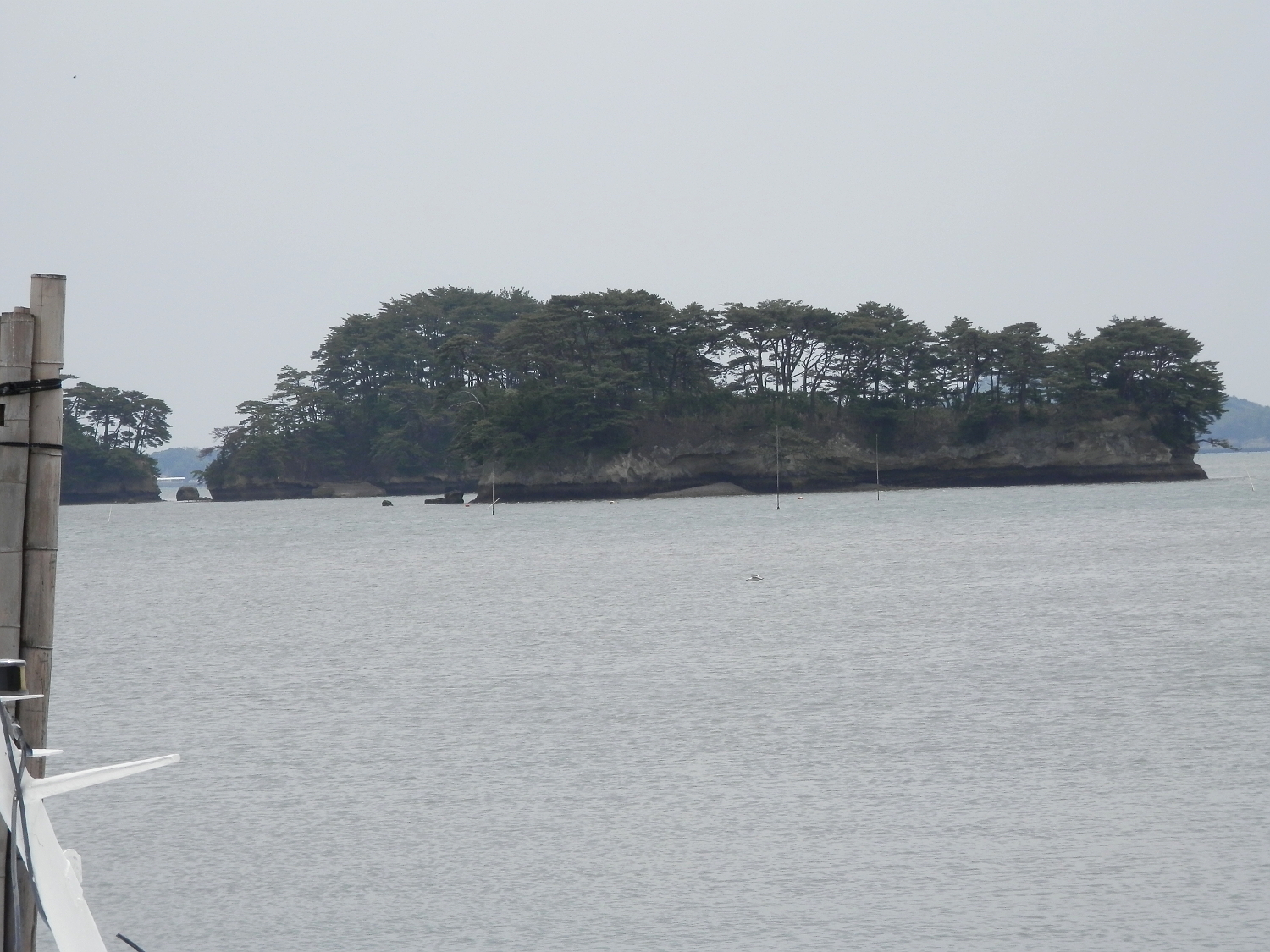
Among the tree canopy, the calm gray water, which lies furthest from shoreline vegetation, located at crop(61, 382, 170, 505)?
the calm gray water

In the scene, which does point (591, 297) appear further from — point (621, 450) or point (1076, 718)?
point (1076, 718)

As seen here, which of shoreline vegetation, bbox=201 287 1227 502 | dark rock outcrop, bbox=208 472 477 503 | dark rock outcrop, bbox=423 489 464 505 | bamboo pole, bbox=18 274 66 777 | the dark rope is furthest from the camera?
dark rock outcrop, bbox=208 472 477 503

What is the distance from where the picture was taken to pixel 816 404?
329ft

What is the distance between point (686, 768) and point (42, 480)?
9.59 m

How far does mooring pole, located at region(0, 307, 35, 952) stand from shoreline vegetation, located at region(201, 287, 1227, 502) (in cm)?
9006

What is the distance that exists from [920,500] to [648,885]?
261 ft

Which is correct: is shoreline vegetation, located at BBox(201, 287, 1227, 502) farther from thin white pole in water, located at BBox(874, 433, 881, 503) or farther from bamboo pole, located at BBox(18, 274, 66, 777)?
bamboo pole, located at BBox(18, 274, 66, 777)

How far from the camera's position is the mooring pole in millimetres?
6398

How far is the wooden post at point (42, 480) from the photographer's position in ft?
21.2

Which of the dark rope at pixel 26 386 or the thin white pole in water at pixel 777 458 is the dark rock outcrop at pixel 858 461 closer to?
the thin white pole in water at pixel 777 458

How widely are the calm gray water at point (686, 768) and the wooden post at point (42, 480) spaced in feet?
13.7

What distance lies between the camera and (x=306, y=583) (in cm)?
4459

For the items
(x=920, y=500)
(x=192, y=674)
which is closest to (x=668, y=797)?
(x=192, y=674)

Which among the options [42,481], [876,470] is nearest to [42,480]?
[42,481]
